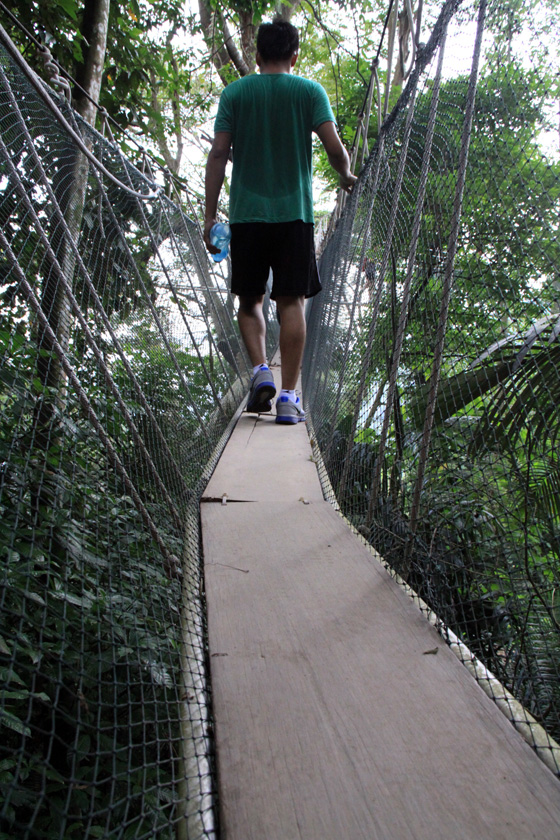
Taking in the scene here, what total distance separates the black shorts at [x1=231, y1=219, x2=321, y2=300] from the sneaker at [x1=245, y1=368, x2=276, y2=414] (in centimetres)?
29

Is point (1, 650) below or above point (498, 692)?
below

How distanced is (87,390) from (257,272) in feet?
3.12

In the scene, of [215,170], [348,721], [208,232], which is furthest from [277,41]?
[348,721]

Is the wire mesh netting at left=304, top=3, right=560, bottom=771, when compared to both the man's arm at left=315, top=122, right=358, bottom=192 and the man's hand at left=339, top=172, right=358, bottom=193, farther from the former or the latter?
the man's hand at left=339, top=172, right=358, bottom=193

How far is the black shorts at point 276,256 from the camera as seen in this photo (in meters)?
2.01

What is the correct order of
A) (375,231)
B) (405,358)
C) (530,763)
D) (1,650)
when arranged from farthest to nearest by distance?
1. (375,231)
2. (405,358)
3. (1,650)
4. (530,763)

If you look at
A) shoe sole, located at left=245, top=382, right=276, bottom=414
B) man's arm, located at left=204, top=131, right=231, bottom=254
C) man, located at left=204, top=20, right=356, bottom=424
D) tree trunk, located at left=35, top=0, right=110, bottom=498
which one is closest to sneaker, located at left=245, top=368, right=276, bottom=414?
shoe sole, located at left=245, top=382, right=276, bottom=414

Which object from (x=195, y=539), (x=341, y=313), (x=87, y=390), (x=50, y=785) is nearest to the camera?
(x=50, y=785)

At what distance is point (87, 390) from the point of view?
139 cm

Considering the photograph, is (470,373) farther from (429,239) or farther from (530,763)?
(530,763)

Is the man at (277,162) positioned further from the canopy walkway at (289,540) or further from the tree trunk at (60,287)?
the tree trunk at (60,287)

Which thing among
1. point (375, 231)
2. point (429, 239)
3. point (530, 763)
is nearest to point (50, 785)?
point (530, 763)

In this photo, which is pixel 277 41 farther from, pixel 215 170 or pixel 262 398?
pixel 262 398

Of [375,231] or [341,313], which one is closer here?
[375,231]
